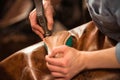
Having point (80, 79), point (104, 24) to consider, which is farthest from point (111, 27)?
point (80, 79)

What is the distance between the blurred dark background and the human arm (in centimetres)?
70

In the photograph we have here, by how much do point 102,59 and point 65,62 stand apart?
4.6 inches

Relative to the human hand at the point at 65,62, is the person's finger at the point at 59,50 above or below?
above

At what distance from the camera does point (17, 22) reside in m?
1.62

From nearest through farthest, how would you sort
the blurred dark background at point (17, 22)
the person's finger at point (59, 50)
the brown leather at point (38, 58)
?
1. the person's finger at point (59, 50)
2. the brown leather at point (38, 58)
3. the blurred dark background at point (17, 22)

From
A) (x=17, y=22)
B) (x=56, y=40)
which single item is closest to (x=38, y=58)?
(x=56, y=40)

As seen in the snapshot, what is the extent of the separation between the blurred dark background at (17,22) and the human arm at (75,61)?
0.70 m

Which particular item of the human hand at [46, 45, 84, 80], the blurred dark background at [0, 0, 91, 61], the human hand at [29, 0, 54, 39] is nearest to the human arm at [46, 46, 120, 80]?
the human hand at [46, 45, 84, 80]

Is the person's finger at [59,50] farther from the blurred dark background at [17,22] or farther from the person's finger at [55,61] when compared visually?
the blurred dark background at [17,22]

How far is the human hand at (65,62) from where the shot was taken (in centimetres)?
77

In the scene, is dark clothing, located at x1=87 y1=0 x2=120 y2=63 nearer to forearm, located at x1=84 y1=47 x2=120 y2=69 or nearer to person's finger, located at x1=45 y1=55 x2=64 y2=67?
forearm, located at x1=84 y1=47 x2=120 y2=69

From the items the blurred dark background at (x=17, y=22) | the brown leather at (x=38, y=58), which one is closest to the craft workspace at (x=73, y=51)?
the brown leather at (x=38, y=58)

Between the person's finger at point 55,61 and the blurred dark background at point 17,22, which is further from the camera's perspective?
the blurred dark background at point 17,22

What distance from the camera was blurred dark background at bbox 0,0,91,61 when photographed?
1621mm
